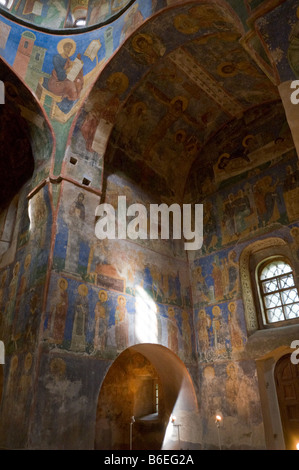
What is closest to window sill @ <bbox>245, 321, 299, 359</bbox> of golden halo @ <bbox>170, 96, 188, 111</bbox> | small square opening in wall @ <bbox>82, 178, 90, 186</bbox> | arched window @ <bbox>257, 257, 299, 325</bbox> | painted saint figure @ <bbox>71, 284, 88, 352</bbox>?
arched window @ <bbox>257, 257, 299, 325</bbox>

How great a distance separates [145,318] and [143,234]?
95.7 inches

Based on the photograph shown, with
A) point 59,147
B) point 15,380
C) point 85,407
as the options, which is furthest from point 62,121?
point 85,407

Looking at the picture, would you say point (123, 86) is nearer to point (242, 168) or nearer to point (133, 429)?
point (242, 168)

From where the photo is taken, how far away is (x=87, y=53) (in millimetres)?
9664

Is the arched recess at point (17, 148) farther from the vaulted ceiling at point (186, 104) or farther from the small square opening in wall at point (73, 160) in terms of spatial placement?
the vaulted ceiling at point (186, 104)

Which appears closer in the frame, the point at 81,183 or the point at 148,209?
the point at 81,183

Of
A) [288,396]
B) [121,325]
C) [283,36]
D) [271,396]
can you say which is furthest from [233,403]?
[283,36]

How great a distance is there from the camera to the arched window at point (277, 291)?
874 cm

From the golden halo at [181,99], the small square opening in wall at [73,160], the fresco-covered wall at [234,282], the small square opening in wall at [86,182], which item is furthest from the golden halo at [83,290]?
the golden halo at [181,99]

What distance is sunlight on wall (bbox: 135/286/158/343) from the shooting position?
858 centimetres

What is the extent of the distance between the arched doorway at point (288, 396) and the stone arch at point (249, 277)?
43.1 inches

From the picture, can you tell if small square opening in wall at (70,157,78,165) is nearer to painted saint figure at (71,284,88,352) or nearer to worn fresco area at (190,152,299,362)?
painted saint figure at (71,284,88,352)

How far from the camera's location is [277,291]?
29.9 feet

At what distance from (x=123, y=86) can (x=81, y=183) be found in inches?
119
